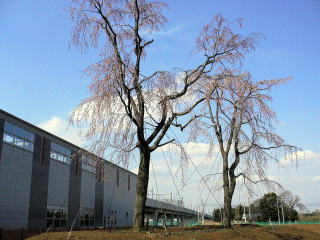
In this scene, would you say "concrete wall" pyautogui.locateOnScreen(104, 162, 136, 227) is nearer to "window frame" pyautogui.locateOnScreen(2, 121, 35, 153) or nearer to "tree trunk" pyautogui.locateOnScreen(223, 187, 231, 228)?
"window frame" pyautogui.locateOnScreen(2, 121, 35, 153)

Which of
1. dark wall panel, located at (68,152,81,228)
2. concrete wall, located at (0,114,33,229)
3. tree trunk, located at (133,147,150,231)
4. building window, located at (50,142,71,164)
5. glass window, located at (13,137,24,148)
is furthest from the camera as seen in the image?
dark wall panel, located at (68,152,81,228)

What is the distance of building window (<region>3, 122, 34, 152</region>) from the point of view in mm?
27598

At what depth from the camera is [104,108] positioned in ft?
45.9

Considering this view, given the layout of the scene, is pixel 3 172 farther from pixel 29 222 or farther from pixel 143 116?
pixel 143 116

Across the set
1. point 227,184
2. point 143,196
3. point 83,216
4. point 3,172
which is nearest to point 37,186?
point 3,172

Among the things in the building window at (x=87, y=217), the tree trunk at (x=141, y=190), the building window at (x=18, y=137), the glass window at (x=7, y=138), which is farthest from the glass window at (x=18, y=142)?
the tree trunk at (x=141, y=190)

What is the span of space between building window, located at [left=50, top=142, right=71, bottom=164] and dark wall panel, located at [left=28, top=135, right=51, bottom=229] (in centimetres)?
121

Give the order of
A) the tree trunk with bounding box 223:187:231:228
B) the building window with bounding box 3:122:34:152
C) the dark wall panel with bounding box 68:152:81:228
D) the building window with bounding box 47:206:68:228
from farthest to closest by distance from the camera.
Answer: the dark wall panel with bounding box 68:152:81:228, the building window with bounding box 47:206:68:228, the building window with bounding box 3:122:34:152, the tree trunk with bounding box 223:187:231:228

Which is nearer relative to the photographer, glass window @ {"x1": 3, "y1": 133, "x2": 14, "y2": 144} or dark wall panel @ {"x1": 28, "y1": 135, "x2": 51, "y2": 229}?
glass window @ {"x1": 3, "y1": 133, "x2": 14, "y2": 144}

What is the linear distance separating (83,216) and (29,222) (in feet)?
46.4

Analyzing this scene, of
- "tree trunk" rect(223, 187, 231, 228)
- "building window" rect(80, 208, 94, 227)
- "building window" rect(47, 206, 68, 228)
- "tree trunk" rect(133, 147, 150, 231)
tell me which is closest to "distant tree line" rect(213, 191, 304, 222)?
"building window" rect(80, 208, 94, 227)

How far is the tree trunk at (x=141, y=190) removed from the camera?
47.2 feet

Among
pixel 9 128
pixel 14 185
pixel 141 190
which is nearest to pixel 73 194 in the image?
pixel 14 185

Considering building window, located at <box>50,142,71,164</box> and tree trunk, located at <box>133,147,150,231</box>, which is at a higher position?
building window, located at <box>50,142,71,164</box>
